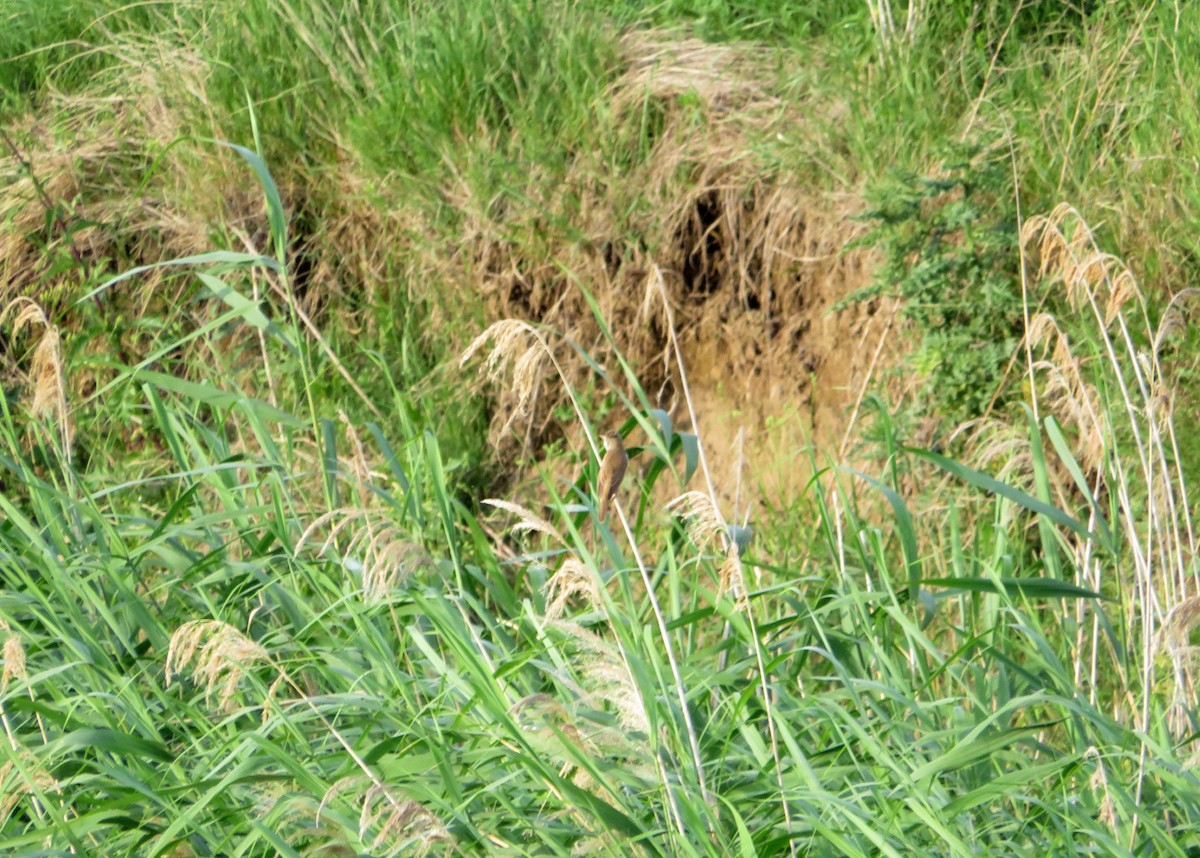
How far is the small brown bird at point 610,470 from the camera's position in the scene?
7.41ft

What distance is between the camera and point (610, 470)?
7.49 feet

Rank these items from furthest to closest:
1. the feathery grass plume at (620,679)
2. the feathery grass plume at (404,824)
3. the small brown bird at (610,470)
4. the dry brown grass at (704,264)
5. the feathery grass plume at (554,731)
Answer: the dry brown grass at (704,264)
the small brown bird at (610,470)
the feathery grass plume at (554,731)
the feathery grass plume at (620,679)
the feathery grass plume at (404,824)

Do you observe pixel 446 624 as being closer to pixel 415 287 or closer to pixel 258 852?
pixel 258 852

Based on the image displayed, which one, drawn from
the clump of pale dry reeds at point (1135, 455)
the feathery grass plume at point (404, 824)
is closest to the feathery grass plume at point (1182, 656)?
the clump of pale dry reeds at point (1135, 455)


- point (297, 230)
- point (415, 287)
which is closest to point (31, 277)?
point (297, 230)

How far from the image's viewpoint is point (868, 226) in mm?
4637

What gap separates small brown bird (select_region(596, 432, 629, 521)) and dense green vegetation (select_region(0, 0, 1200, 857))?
0.09 meters

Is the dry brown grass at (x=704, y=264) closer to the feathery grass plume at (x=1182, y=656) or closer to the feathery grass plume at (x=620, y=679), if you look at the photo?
the feathery grass plume at (x=1182, y=656)

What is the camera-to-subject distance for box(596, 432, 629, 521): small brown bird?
2.26 m

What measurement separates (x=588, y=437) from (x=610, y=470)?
7.2 inches

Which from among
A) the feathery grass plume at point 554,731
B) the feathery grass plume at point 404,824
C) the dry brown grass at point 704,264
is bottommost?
the dry brown grass at point 704,264

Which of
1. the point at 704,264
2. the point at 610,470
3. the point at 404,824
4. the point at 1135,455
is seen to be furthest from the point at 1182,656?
the point at 704,264

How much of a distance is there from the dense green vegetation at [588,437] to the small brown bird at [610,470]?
3.7 inches

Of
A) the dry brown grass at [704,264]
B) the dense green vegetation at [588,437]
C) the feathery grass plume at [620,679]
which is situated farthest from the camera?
the dry brown grass at [704,264]
